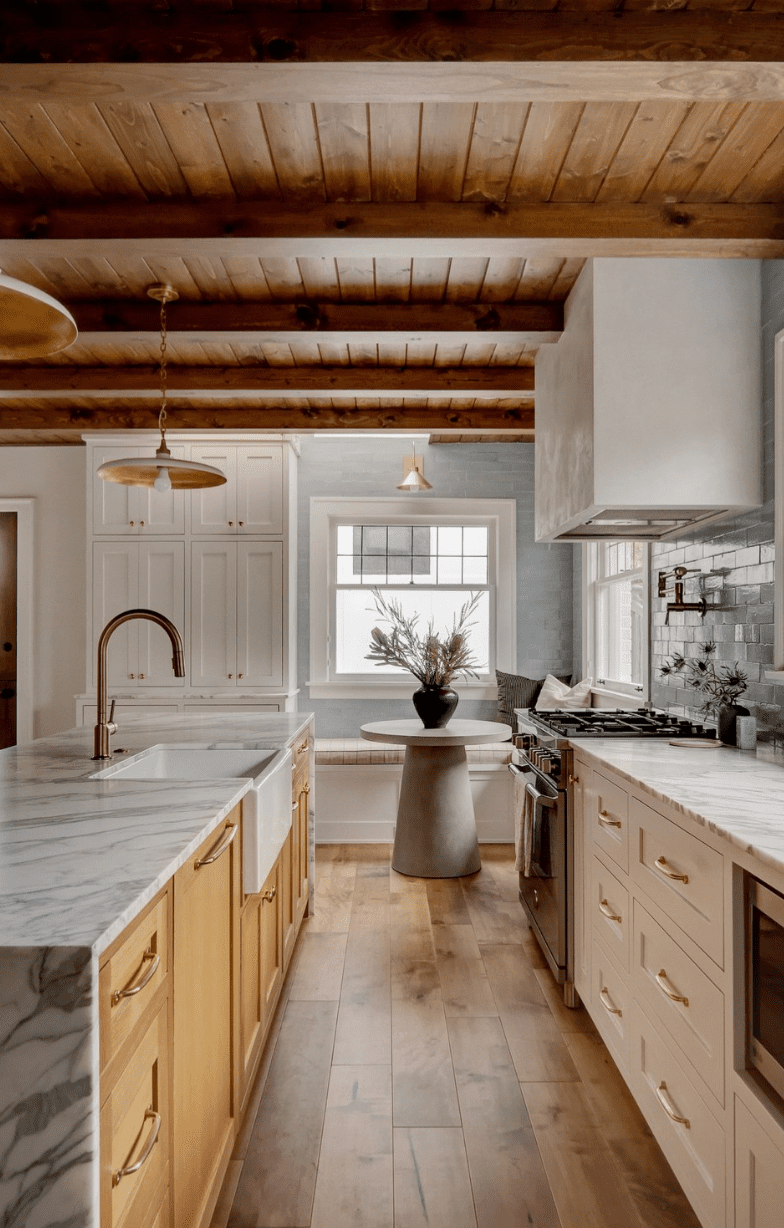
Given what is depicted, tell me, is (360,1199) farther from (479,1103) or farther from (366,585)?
(366,585)

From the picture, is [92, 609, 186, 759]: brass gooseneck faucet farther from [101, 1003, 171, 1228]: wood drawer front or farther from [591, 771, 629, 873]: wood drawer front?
[591, 771, 629, 873]: wood drawer front

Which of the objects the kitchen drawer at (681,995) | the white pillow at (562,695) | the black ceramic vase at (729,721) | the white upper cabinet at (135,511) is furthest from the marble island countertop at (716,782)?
the white upper cabinet at (135,511)

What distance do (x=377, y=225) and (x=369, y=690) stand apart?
144 inches

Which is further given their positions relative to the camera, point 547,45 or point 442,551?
point 442,551

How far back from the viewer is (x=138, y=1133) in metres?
1.14

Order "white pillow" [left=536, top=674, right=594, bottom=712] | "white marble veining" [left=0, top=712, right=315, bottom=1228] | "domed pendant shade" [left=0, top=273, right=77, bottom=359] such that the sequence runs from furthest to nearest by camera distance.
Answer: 1. "white pillow" [left=536, top=674, right=594, bottom=712]
2. "domed pendant shade" [left=0, top=273, right=77, bottom=359]
3. "white marble veining" [left=0, top=712, right=315, bottom=1228]

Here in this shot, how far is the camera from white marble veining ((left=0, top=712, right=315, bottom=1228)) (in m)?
0.90

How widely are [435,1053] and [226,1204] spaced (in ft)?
2.82

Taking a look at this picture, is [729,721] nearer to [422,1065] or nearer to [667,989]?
[667,989]

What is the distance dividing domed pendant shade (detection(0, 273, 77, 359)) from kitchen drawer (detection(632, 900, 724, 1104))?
1.87 metres

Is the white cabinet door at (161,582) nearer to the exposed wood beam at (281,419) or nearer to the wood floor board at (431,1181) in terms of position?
the exposed wood beam at (281,419)

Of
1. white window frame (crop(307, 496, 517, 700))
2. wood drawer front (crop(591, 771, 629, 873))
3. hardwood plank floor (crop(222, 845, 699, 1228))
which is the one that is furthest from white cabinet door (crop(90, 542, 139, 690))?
wood drawer front (crop(591, 771, 629, 873))

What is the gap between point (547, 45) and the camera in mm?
1794

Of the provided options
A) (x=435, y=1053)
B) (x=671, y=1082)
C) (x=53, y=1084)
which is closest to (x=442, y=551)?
Answer: (x=435, y=1053)
